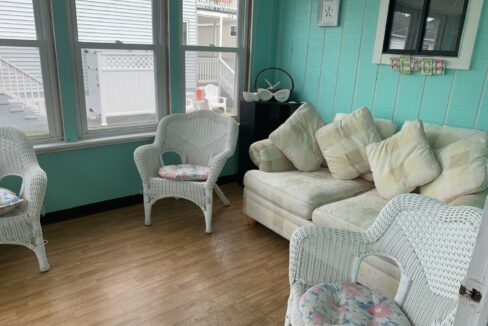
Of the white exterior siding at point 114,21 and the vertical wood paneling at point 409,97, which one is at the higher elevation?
the white exterior siding at point 114,21

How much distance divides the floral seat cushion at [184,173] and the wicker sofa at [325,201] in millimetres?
346

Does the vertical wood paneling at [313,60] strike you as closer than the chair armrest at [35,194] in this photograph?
No

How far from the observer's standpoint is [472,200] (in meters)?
1.90

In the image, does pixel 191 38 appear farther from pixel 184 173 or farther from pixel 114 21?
pixel 184 173

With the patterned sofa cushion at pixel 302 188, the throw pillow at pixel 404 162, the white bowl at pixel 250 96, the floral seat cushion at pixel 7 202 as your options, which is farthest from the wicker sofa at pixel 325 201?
the floral seat cushion at pixel 7 202

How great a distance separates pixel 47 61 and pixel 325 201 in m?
2.21

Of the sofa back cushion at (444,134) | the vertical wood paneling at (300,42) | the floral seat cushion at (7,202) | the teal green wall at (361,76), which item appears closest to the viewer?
the floral seat cushion at (7,202)

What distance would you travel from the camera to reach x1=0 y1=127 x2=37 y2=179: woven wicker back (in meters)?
2.30

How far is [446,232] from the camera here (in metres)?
1.28

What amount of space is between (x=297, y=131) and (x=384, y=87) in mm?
790

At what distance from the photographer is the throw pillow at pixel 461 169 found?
1.94m

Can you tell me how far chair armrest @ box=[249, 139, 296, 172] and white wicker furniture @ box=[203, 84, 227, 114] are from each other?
0.94m

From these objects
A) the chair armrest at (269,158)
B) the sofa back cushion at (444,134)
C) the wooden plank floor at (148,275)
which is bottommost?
the wooden plank floor at (148,275)

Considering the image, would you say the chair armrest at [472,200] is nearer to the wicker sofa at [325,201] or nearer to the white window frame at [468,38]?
the wicker sofa at [325,201]
